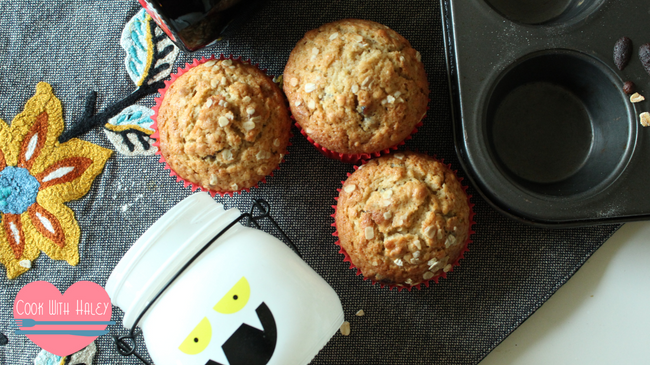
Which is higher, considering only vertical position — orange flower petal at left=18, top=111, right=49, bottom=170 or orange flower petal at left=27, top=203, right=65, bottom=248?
orange flower petal at left=18, top=111, right=49, bottom=170

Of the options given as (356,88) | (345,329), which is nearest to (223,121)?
(356,88)

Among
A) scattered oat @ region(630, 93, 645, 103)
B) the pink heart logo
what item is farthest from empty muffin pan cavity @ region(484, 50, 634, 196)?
the pink heart logo

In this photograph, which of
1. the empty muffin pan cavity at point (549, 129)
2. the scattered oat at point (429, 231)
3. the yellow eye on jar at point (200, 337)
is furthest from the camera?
the empty muffin pan cavity at point (549, 129)

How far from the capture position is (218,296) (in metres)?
0.93

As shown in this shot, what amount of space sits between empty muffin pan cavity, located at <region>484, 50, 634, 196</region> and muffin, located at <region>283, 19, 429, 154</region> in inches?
13.8

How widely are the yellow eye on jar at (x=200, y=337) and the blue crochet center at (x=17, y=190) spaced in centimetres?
88

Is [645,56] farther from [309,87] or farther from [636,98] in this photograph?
[309,87]

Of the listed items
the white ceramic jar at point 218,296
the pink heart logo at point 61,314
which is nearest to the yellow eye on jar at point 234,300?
the white ceramic jar at point 218,296

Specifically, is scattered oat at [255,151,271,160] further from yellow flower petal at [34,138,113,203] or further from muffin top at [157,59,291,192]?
yellow flower petal at [34,138,113,203]

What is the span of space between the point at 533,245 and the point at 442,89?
614mm

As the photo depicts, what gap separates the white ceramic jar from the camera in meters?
0.92

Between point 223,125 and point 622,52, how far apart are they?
3.78 ft

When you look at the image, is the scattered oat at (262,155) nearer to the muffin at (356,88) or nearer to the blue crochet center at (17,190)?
the muffin at (356,88)

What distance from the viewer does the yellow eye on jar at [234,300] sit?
92 cm
